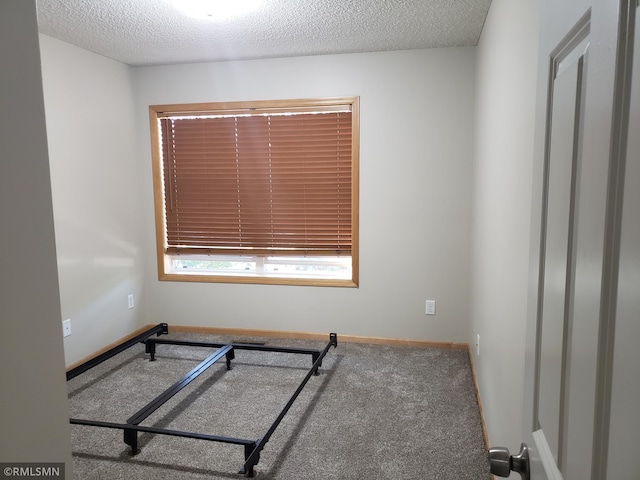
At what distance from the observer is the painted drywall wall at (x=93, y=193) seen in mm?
3217

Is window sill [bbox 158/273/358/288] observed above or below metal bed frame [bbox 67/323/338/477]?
above

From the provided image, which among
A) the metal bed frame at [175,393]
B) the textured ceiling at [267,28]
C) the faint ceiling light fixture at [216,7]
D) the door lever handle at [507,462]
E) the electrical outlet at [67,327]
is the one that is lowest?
the metal bed frame at [175,393]

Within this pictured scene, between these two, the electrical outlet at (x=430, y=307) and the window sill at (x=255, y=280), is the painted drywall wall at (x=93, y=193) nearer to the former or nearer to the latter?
the window sill at (x=255, y=280)

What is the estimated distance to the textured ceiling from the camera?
2.63 meters

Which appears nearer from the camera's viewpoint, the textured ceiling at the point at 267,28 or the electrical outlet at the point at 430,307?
the textured ceiling at the point at 267,28

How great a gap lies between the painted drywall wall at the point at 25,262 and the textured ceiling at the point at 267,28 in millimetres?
1846

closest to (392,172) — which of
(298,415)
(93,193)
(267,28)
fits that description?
(267,28)

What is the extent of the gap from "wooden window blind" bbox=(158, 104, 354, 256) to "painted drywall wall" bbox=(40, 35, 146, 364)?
1.21 ft

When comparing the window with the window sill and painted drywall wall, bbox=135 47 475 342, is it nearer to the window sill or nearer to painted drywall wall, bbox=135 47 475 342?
the window sill

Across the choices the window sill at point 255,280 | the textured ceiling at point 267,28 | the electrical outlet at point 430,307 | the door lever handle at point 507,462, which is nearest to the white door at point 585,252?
the door lever handle at point 507,462

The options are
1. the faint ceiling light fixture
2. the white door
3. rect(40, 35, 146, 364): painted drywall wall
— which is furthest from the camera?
rect(40, 35, 146, 364): painted drywall wall

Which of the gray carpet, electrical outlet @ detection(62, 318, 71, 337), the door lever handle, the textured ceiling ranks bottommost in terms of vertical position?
the gray carpet

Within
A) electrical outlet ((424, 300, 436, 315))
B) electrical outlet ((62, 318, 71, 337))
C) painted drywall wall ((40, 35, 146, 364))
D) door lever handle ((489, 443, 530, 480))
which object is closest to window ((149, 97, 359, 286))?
painted drywall wall ((40, 35, 146, 364))

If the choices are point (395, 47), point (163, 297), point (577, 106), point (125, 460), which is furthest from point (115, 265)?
point (577, 106)
